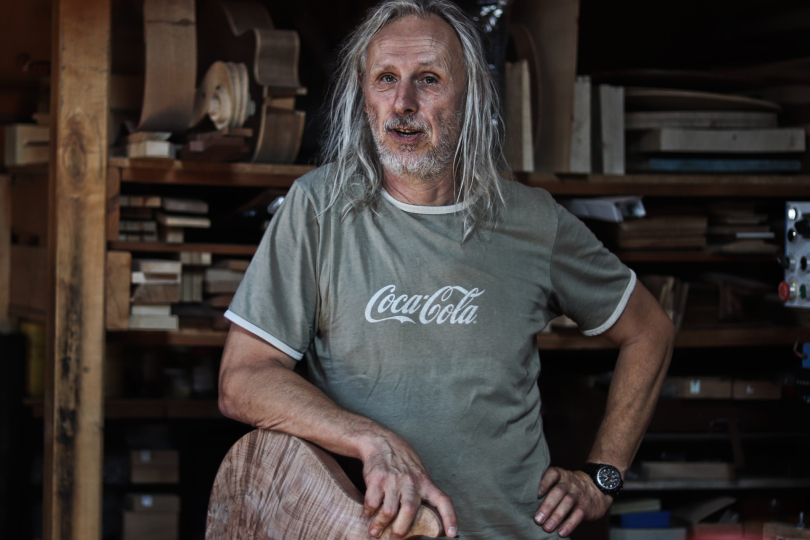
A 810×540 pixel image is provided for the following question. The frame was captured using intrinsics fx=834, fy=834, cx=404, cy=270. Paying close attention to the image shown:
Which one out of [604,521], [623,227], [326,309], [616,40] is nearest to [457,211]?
[326,309]

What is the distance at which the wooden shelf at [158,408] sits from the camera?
3062mm

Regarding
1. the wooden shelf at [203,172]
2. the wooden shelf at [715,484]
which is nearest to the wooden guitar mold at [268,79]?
the wooden shelf at [203,172]

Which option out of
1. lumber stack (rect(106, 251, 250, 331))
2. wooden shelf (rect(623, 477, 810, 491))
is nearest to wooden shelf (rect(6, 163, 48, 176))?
lumber stack (rect(106, 251, 250, 331))

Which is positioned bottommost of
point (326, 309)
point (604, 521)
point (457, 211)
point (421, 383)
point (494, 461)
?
point (604, 521)

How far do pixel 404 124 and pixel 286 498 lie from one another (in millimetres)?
867

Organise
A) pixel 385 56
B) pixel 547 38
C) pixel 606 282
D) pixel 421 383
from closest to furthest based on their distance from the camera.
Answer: pixel 421 383 < pixel 385 56 < pixel 606 282 < pixel 547 38

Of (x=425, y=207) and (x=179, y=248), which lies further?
(x=179, y=248)

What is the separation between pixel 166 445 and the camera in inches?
132

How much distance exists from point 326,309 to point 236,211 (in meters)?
1.37

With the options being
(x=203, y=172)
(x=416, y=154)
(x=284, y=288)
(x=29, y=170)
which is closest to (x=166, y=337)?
(x=203, y=172)

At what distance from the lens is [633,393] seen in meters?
2.07

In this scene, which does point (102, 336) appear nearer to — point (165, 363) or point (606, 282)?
point (165, 363)

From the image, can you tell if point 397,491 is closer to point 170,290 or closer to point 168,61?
point 170,290

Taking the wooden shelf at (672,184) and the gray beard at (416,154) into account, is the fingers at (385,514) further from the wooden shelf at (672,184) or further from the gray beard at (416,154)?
the wooden shelf at (672,184)
